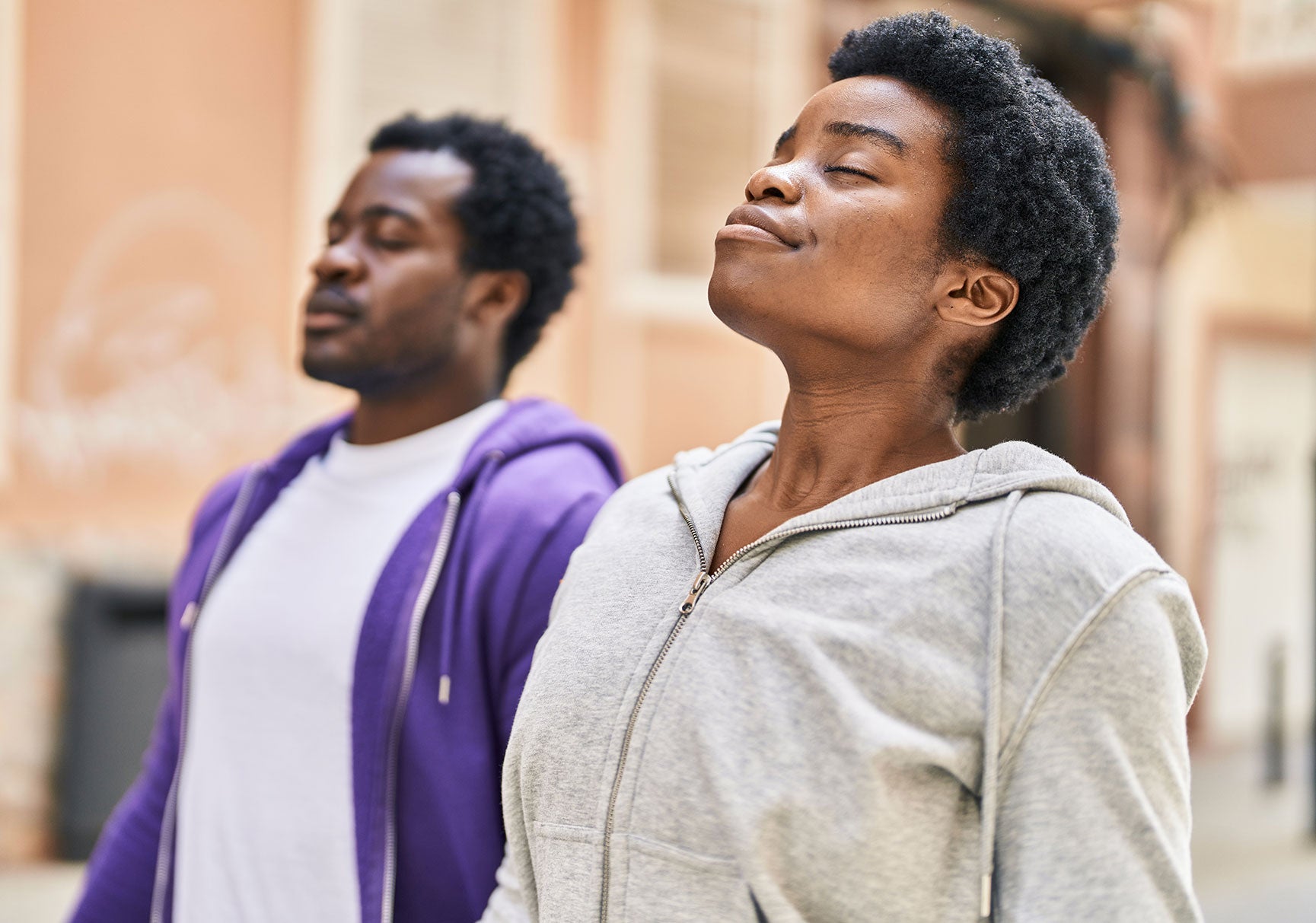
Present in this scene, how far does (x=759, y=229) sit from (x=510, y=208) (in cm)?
113

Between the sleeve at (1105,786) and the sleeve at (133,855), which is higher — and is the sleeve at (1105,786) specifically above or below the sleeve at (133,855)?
above

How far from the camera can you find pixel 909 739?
55.6 inches

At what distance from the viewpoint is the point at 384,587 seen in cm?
225

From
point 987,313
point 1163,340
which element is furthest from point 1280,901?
point 987,313

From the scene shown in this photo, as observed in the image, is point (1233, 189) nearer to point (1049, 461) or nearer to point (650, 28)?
point (650, 28)

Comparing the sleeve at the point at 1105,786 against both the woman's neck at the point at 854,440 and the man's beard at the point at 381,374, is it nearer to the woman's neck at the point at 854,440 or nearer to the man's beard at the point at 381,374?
the woman's neck at the point at 854,440

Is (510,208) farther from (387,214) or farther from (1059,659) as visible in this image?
(1059,659)

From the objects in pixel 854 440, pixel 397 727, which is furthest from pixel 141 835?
pixel 854 440

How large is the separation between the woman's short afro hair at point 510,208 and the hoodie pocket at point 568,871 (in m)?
1.27

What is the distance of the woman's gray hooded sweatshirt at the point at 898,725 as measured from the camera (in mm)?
1364

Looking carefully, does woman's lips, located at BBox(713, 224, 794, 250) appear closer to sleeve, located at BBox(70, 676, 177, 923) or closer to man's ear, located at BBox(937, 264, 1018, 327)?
man's ear, located at BBox(937, 264, 1018, 327)

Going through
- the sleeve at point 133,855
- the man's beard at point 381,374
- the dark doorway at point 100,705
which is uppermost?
the man's beard at point 381,374

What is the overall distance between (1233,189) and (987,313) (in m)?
9.16

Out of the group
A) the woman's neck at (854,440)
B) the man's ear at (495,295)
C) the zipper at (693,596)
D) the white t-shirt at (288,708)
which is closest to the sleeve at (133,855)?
the white t-shirt at (288,708)
